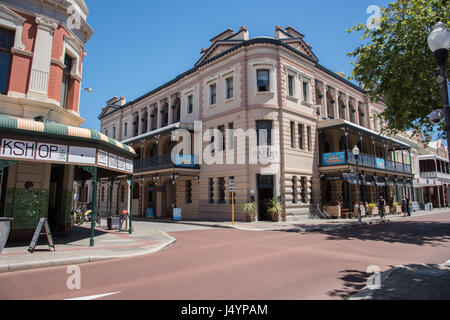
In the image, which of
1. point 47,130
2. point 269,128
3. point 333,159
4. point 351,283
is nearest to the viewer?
point 351,283

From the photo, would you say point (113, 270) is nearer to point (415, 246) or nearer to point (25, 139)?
point (25, 139)

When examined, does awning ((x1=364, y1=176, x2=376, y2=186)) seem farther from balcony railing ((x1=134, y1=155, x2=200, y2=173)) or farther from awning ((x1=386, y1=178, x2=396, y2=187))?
balcony railing ((x1=134, y1=155, x2=200, y2=173))

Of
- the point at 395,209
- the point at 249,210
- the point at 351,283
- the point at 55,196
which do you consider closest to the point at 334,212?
the point at 249,210

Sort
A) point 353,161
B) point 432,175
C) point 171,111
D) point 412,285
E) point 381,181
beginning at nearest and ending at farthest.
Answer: point 412,285, point 353,161, point 381,181, point 171,111, point 432,175

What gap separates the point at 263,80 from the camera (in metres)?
22.2

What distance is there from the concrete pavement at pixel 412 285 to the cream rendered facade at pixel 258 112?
46.6 feet

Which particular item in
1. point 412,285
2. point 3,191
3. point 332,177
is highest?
point 332,177

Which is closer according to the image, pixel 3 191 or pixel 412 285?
pixel 412 285

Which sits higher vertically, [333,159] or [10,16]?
[10,16]

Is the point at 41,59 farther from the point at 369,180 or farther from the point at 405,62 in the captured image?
the point at 369,180

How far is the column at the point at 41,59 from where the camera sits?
11.2 meters

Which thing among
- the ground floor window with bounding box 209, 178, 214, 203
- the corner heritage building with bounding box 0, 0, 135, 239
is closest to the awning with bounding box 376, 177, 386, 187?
the ground floor window with bounding box 209, 178, 214, 203

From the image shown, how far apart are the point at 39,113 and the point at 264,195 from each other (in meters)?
15.4

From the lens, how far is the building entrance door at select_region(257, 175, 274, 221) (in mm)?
20906
